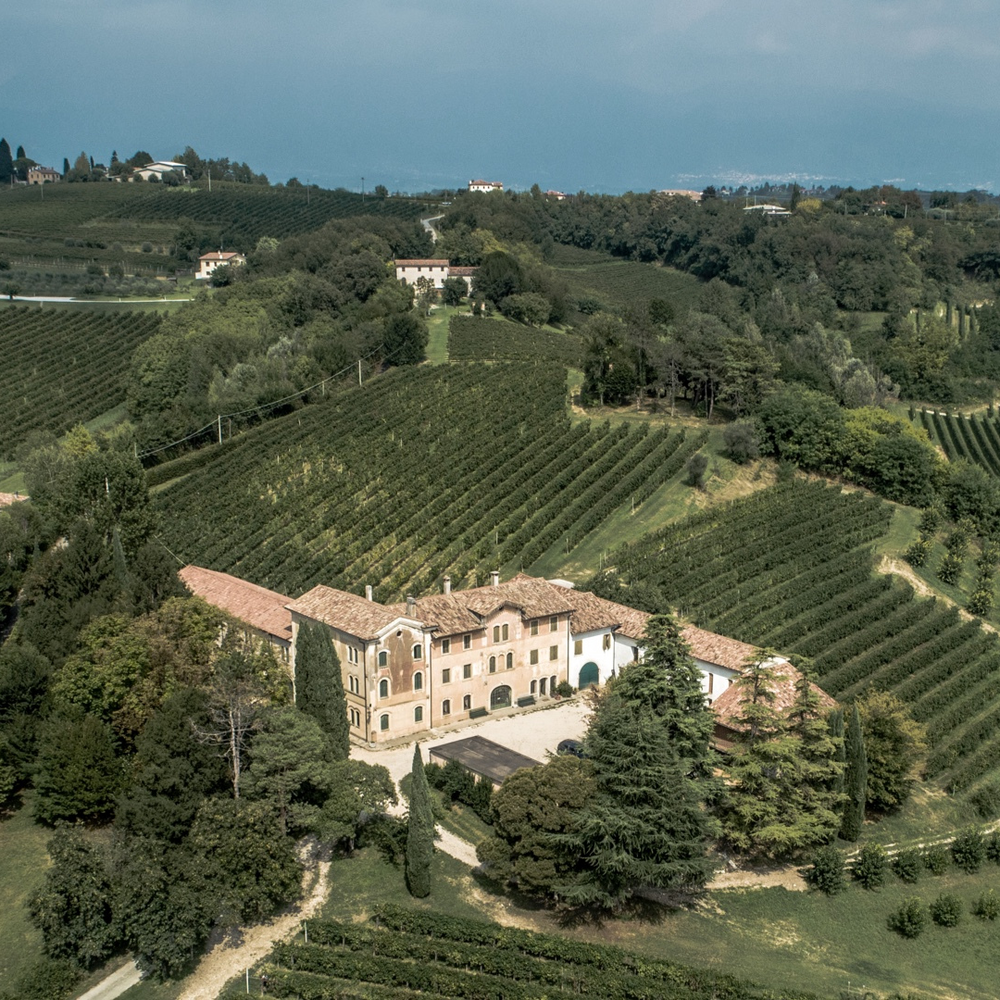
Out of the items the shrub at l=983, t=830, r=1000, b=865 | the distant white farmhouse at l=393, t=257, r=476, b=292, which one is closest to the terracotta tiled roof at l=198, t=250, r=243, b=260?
the distant white farmhouse at l=393, t=257, r=476, b=292

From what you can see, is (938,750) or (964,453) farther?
(964,453)

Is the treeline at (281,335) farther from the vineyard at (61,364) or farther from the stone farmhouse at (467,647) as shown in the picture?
the stone farmhouse at (467,647)

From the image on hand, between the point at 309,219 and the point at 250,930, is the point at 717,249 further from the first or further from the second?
the point at 250,930

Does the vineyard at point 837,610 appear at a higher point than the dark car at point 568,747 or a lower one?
higher

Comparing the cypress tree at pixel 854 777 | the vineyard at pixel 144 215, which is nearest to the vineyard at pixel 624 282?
the vineyard at pixel 144 215

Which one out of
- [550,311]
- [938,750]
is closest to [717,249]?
[550,311]

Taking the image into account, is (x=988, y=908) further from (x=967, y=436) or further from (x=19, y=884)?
(x=967, y=436)
